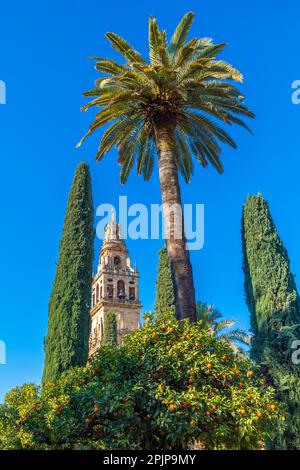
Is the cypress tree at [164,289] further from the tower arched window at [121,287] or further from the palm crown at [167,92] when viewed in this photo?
the tower arched window at [121,287]

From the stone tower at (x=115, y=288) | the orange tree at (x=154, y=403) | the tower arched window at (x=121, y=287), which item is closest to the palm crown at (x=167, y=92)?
the orange tree at (x=154, y=403)

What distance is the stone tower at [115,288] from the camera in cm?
5050

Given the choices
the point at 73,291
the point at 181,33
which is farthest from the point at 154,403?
the point at 73,291

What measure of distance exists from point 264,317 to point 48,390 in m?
10.4

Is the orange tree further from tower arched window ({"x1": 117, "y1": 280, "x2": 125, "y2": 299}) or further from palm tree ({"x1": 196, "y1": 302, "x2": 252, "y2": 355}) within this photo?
tower arched window ({"x1": 117, "y1": 280, "x2": 125, "y2": 299})

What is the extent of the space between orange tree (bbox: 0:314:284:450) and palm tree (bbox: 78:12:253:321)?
3279mm

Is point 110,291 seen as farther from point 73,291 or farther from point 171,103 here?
point 171,103

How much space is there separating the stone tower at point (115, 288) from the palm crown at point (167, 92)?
34960 mm

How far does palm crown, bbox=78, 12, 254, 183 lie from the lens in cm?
1449

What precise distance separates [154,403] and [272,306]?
10.3 m

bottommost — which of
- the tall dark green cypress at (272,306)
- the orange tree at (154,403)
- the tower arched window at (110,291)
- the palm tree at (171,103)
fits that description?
the orange tree at (154,403)

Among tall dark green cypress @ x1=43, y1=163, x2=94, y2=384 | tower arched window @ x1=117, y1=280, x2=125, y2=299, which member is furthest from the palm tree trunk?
tower arched window @ x1=117, y1=280, x2=125, y2=299

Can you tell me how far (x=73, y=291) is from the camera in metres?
20.8

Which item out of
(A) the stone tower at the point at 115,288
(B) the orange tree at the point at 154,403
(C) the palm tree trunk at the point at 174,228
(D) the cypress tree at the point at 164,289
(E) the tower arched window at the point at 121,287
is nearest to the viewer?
(B) the orange tree at the point at 154,403
